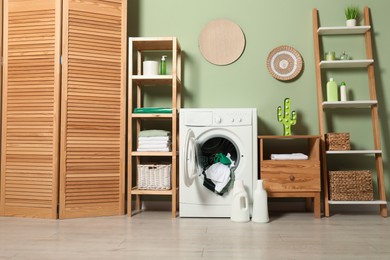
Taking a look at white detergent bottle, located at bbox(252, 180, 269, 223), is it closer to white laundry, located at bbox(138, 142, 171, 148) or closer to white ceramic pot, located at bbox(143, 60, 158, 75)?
white laundry, located at bbox(138, 142, 171, 148)

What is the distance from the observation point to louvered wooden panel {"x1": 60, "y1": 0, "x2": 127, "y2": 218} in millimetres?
2852

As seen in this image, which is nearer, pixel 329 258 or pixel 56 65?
pixel 329 258

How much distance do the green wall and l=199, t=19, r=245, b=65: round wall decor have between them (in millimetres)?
48

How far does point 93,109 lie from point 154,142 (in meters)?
0.55

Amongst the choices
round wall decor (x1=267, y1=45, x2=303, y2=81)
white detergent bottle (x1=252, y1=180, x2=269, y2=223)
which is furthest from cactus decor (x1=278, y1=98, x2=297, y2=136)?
white detergent bottle (x1=252, y1=180, x2=269, y2=223)

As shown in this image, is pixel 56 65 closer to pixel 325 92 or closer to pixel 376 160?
pixel 325 92

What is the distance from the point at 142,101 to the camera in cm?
339

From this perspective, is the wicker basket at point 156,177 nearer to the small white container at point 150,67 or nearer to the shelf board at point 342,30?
the small white container at point 150,67

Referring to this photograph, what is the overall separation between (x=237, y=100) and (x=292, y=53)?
646mm

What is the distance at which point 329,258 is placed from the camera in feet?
5.82

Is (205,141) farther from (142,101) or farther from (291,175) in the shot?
(142,101)

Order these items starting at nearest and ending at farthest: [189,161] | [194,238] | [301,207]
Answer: [194,238], [189,161], [301,207]

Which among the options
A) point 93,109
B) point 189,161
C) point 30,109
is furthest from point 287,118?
point 30,109

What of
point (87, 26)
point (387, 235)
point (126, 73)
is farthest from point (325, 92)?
point (87, 26)
